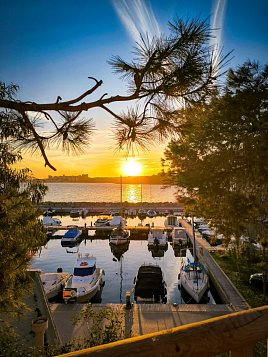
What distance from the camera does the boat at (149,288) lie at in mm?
14391

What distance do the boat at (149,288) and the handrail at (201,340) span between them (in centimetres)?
1358

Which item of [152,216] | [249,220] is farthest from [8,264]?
[152,216]

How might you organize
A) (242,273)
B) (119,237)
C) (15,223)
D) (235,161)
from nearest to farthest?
(15,223)
(235,161)
(242,273)
(119,237)

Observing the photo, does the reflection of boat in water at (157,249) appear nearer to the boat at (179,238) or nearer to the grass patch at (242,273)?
the boat at (179,238)

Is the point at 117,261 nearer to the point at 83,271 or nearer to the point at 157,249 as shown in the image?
the point at 157,249

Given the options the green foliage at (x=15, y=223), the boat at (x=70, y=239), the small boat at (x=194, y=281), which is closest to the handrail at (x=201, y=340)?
the green foliage at (x=15, y=223)

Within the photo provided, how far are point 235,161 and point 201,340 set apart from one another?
9726 millimetres

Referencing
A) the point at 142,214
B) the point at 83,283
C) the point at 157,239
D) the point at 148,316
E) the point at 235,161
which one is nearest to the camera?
the point at 235,161

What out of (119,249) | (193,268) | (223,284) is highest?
(193,268)

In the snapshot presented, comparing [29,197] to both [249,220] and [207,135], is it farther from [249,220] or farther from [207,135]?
[249,220]

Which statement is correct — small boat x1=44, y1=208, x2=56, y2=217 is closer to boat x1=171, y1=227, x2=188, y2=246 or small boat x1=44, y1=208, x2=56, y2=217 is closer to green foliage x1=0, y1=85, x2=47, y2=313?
boat x1=171, y1=227, x2=188, y2=246

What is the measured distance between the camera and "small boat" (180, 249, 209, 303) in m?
15.1

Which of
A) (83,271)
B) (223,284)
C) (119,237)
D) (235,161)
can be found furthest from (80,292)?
(119,237)

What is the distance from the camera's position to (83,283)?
16.3m
